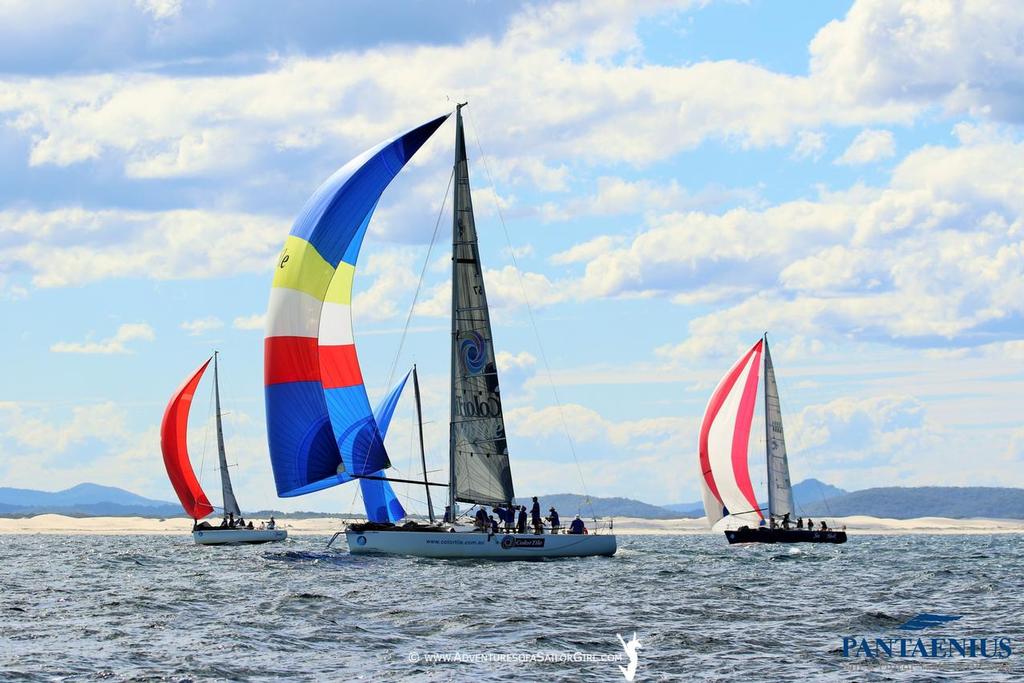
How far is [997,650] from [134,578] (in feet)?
81.4

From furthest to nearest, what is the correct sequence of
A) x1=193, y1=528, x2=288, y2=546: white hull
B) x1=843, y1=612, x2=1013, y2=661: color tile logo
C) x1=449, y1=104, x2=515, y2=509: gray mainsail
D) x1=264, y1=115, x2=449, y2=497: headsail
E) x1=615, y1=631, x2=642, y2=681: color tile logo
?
x1=193, y1=528, x2=288, y2=546: white hull → x1=449, y1=104, x2=515, y2=509: gray mainsail → x1=264, y1=115, x2=449, y2=497: headsail → x1=843, y1=612, x2=1013, y2=661: color tile logo → x1=615, y1=631, x2=642, y2=681: color tile logo

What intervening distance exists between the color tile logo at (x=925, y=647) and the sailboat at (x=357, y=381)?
2097cm

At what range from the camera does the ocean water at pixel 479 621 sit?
872 inches

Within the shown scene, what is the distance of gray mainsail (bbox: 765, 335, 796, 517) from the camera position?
74.3 meters

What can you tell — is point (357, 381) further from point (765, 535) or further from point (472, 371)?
point (765, 535)

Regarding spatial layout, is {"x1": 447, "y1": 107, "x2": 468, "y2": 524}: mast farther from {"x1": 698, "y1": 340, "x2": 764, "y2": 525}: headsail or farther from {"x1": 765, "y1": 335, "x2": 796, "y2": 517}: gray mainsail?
{"x1": 765, "y1": 335, "x2": 796, "y2": 517}: gray mainsail

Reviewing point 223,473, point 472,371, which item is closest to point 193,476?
point 223,473

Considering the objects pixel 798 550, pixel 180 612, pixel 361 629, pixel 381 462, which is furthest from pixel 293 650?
pixel 798 550

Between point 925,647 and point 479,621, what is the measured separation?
801cm

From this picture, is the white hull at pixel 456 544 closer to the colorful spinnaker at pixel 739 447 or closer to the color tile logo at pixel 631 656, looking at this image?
the color tile logo at pixel 631 656

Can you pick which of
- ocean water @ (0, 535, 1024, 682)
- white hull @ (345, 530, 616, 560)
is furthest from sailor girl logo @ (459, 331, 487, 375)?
ocean water @ (0, 535, 1024, 682)

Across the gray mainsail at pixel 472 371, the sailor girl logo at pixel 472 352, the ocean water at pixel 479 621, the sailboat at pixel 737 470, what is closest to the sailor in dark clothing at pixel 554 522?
the gray mainsail at pixel 472 371

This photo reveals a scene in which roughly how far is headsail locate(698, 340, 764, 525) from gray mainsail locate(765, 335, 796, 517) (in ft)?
8.64

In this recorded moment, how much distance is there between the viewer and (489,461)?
155ft
